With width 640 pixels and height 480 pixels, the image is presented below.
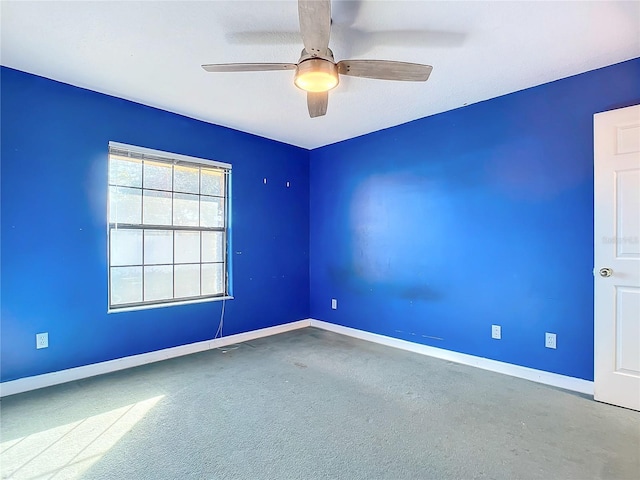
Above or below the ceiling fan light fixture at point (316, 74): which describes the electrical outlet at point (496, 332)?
below

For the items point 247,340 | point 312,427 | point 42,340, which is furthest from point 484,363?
point 42,340

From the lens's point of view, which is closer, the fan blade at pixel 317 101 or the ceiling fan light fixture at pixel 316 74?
the ceiling fan light fixture at pixel 316 74

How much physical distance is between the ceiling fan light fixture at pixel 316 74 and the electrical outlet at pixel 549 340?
8.57 feet

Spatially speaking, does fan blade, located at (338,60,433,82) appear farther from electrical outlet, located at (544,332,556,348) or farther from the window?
electrical outlet, located at (544,332,556,348)

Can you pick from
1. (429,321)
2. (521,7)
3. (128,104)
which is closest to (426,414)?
(429,321)

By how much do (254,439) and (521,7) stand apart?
115 inches

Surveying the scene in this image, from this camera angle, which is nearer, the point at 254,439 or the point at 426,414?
the point at 254,439

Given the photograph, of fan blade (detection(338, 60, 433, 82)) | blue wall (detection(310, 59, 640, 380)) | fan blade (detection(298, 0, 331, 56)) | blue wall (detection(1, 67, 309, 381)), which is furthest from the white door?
blue wall (detection(1, 67, 309, 381))

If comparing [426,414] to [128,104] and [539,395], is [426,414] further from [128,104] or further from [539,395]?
[128,104]

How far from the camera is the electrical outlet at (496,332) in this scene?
10.0ft

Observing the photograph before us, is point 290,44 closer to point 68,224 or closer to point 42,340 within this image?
point 68,224

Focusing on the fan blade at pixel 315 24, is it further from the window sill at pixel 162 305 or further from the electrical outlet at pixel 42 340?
the electrical outlet at pixel 42 340

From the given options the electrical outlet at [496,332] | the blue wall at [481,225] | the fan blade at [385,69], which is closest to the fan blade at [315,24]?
the fan blade at [385,69]

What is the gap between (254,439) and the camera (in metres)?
1.99
